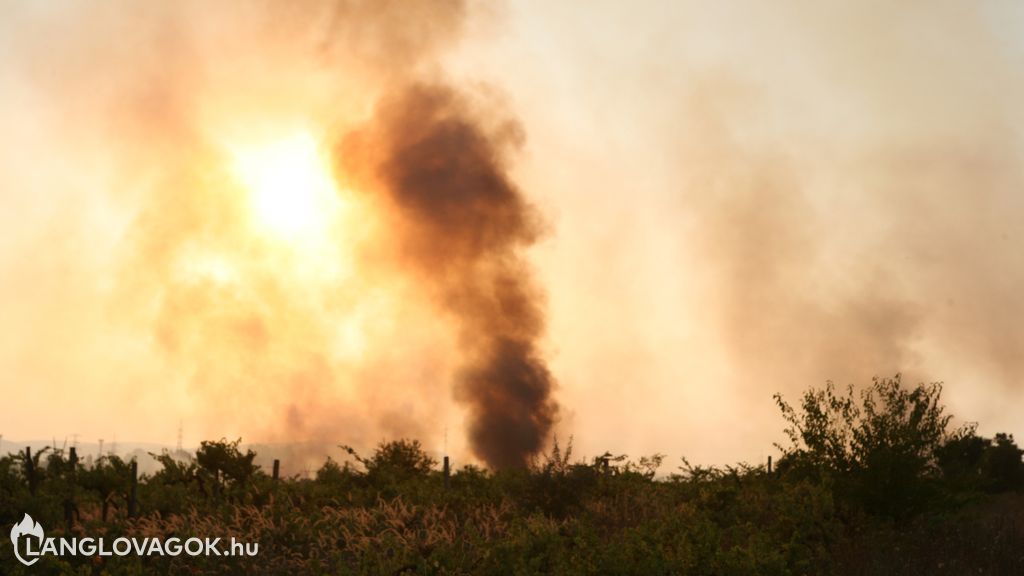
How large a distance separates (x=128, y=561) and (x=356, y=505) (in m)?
7.79

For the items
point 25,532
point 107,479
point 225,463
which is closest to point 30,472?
point 107,479

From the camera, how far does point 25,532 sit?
56.0 feet

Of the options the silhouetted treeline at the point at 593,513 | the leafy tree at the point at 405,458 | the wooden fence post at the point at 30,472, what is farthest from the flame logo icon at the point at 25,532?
the leafy tree at the point at 405,458

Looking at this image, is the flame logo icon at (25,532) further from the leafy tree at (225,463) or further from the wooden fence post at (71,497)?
the leafy tree at (225,463)

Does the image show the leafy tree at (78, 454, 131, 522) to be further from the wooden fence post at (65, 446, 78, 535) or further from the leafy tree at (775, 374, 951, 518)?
the leafy tree at (775, 374, 951, 518)

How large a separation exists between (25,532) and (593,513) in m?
10.7

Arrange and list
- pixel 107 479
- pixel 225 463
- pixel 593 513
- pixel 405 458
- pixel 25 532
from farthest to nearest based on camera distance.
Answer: pixel 405 458
pixel 225 463
pixel 107 479
pixel 593 513
pixel 25 532

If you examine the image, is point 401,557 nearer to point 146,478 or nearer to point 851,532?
point 851,532

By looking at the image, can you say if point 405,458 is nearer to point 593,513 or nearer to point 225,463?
point 225,463

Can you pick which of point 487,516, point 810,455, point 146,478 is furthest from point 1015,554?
point 146,478

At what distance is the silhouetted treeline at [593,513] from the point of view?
1436 cm

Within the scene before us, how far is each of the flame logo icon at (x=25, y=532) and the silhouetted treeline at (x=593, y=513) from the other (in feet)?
0.55

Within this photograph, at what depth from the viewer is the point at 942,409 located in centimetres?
1992

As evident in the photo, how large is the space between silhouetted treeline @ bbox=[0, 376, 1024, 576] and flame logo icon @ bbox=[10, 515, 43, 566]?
166 mm
